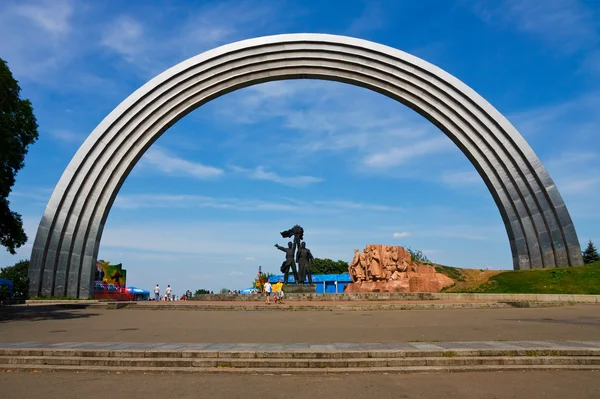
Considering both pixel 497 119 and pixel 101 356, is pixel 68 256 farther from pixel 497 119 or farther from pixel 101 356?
pixel 497 119

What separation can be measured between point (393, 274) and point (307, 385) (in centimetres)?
2313

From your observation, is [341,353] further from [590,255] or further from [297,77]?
[590,255]

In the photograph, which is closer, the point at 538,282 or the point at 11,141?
the point at 11,141

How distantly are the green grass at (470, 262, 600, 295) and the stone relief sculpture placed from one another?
10.2 ft

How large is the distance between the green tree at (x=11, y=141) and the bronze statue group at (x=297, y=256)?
1489 cm

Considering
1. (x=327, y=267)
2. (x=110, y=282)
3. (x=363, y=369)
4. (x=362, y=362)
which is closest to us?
(x=363, y=369)

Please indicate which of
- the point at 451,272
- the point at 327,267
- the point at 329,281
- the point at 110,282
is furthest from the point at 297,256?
the point at 327,267

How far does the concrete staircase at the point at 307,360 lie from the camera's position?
625cm

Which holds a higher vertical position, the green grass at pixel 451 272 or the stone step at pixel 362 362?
the green grass at pixel 451 272

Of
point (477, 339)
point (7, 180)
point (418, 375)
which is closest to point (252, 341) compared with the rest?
point (418, 375)

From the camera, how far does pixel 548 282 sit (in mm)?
24391

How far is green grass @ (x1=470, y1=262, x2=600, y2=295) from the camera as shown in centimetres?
2342

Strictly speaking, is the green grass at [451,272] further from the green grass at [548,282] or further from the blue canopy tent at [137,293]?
the blue canopy tent at [137,293]

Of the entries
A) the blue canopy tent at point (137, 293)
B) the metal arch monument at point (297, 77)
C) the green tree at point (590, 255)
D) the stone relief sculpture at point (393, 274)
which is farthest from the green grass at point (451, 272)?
the blue canopy tent at point (137, 293)
